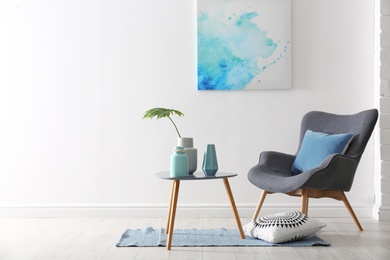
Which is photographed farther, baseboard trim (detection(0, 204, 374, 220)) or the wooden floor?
baseboard trim (detection(0, 204, 374, 220))

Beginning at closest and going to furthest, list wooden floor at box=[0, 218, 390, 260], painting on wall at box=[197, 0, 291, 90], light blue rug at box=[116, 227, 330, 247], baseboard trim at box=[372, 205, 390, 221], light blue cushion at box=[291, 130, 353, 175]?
wooden floor at box=[0, 218, 390, 260] < light blue rug at box=[116, 227, 330, 247] < light blue cushion at box=[291, 130, 353, 175] < baseboard trim at box=[372, 205, 390, 221] < painting on wall at box=[197, 0, 291, 90]

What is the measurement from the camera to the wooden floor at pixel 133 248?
3.42 metres

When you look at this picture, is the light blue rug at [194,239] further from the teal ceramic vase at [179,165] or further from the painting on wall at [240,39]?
the painting on wall at [240,39]

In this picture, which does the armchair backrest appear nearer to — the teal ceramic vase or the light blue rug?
the light blue rug

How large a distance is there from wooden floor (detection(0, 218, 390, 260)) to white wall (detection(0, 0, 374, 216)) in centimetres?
28

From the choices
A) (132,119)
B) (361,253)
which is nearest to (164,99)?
(132,119)

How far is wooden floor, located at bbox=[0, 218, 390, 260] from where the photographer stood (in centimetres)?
342

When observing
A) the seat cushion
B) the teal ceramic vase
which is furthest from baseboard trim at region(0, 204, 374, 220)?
the teal ceramic vase

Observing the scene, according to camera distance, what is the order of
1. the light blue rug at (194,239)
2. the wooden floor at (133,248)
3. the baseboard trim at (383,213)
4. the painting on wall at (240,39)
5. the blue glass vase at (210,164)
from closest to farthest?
the wooden floor at (133,248)
the light blue rug at (194,239)
the blue glass vase at (210,164)
the baseboard trim at (383,213)
the painting on wall at (240,39)

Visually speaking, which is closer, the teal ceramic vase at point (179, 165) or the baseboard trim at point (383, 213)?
the teal ceramic vase at point (179, 165)

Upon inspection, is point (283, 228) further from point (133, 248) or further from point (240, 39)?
point (240, 39)

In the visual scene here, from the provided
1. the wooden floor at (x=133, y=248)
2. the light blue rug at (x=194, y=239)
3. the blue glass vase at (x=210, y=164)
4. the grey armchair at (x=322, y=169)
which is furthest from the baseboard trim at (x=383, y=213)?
the blue glass vase at (x=210, y=164)

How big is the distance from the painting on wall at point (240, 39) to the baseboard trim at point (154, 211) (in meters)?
1.01

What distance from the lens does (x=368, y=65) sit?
4949 mm
